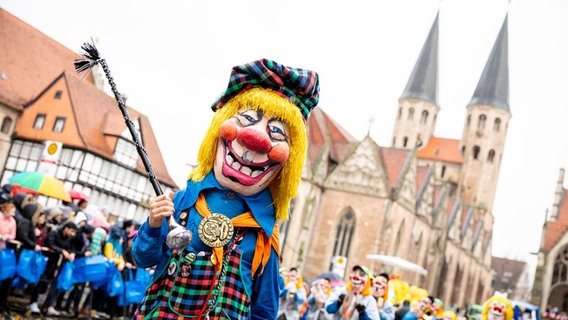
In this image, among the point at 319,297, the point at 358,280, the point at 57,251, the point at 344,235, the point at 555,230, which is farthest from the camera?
the point at 555,230

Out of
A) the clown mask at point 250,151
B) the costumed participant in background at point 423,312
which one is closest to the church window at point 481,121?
the costumed participant in background at point 423,312

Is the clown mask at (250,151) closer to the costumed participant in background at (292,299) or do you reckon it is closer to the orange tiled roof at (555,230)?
the costumed participant in background at (292,299)

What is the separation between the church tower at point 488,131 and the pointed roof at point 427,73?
5994mm

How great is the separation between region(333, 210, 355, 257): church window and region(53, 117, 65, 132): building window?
657 inches

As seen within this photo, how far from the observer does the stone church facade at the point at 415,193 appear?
38281 millimetres

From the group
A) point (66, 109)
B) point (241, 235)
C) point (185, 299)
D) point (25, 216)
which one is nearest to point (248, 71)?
point (241, 235)

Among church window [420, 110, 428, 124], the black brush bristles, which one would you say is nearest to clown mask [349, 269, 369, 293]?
the black brush bristles

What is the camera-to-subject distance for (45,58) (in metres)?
37.2

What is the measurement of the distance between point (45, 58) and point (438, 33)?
44.0 m

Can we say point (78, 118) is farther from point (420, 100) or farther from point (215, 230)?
point (420, 100)

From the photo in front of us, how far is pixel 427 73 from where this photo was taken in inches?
2653

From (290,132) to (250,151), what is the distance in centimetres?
30

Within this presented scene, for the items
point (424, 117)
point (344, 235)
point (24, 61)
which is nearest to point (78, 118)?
point (24, 61)

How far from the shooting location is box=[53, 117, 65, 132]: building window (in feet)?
109
